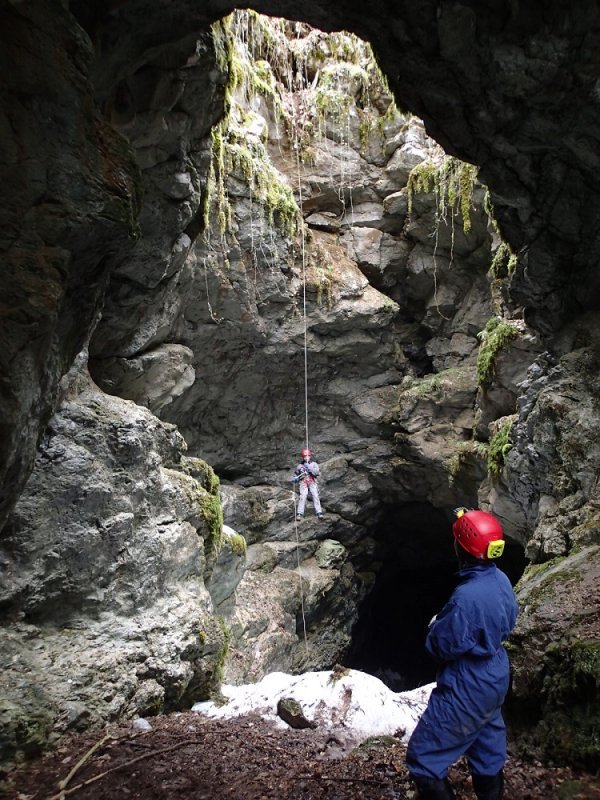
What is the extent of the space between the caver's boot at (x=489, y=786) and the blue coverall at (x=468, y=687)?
4 cm

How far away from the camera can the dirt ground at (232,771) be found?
120 inches

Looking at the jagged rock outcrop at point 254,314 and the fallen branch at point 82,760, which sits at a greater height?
the jagged rock outcrop at point 254,314

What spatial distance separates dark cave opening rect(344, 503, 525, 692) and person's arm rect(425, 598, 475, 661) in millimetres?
13172

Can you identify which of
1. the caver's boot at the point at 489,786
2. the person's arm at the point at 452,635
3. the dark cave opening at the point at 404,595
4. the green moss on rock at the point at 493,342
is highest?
the green moss on rock at the point at 493,342

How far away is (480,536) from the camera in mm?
2635

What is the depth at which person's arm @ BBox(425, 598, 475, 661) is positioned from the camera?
249cm

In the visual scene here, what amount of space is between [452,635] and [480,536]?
0.52 meters

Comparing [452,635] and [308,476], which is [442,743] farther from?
[308,476]

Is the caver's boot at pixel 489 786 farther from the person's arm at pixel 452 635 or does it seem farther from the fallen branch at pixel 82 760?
the fallen branch at pixel 82 760

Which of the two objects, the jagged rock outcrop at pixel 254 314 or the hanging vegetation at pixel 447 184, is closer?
the jagged rock outcrop at pixel 254 314

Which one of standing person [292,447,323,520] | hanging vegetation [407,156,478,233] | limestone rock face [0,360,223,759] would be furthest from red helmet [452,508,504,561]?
hanging vegetation [407,156,478,233]

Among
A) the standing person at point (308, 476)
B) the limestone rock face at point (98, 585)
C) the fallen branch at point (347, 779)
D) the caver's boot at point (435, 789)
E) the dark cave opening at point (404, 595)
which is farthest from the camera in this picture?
the dark cave opening at point (404, 595)

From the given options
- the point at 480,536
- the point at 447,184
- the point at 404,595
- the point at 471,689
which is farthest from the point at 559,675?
the point at 404,595

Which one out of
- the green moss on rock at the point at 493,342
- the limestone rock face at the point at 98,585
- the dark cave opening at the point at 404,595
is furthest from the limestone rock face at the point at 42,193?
the dark cave opening at the point at 404,595
